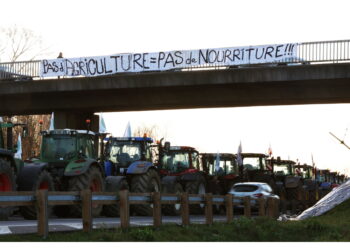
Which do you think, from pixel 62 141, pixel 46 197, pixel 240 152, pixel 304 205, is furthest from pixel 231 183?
pixel 46 197

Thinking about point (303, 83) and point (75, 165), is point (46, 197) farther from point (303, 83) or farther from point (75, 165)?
point (303, 83)

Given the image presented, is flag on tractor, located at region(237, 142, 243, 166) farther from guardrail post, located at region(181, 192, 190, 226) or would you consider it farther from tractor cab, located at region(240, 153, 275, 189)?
guardrail post, located at region(181, 192, 190, 226)

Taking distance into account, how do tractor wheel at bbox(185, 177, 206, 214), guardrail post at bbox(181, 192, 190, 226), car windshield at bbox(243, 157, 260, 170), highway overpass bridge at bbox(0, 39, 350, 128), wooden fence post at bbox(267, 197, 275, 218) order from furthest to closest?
highway overpass bridge at bbox(0, 39, 350, 128) → car windshield at bbox(243, 157, 260, 170) → tractor wheel at bbox(185, 177, 206, 214) → wooden fence post at bbox(267, 197, 275, 218) → guardrail post at bbox(181, 192, 190, 226)

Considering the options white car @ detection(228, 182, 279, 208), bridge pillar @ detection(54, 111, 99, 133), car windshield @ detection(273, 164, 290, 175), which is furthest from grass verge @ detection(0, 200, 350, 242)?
bridge pillar @ detection(54, 111, 99, 133)

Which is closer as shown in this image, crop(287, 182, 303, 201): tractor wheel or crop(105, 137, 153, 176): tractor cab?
crop(105, 137, 153, 176): tractor cab

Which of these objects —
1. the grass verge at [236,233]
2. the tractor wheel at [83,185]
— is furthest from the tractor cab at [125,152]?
the grass verge at [236,233]

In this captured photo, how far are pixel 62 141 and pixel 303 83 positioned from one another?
1868cm

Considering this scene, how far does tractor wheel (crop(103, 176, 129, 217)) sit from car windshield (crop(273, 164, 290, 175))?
715 inches

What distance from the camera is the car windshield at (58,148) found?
2228cm

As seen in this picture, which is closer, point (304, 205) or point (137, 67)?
point (304, 205)

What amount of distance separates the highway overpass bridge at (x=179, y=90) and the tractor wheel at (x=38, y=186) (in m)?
20.1

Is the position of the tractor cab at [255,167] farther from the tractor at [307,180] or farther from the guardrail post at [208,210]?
the guardrail post at [208,210]

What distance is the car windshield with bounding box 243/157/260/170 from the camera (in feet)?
121

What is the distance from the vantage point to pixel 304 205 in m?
39.0
